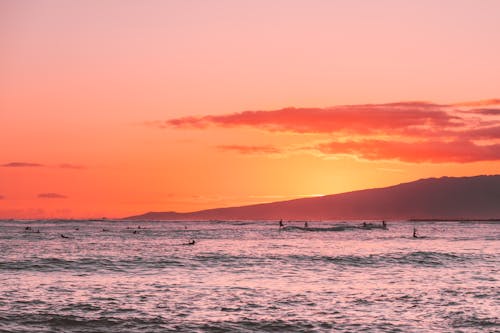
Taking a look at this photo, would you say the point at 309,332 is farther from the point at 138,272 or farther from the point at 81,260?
the point at 81,260

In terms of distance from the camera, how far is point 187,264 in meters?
63.0

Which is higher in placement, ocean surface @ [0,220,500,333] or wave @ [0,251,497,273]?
wave @ [0,251,497,273]

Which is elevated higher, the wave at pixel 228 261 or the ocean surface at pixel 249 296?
the wave at pixel 228 261

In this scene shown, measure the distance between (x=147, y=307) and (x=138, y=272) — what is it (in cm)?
2007

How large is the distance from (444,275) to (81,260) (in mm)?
35461

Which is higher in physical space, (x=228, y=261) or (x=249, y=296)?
(x=228, y=261)

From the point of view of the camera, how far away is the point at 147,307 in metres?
35.3

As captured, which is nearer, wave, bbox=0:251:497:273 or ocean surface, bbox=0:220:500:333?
ocean surface, bbox=0:220:500:333

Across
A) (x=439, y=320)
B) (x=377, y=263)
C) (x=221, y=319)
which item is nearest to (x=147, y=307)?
(x=221, y=319)

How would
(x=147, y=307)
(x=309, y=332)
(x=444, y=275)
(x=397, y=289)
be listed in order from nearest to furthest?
(x=309, y=332), (x=147, y=307), (x=397, y=289), (x=444, y=275)

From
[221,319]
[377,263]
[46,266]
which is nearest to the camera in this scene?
[221,319]

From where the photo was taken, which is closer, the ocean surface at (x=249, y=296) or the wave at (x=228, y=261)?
the ocean surface at (x=249, y=296)

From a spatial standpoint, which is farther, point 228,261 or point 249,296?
point 228,261

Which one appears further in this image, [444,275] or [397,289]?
[444,275]
